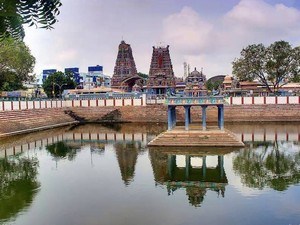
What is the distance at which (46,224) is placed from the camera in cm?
1005

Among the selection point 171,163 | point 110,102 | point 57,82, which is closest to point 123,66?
point 57,82

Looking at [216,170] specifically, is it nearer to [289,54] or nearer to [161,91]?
[289,54]

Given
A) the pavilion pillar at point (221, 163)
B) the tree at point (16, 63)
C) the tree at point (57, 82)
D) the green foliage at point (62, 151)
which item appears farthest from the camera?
the tree at point (57, 82)

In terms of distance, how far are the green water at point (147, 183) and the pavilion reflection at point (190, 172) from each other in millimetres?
39

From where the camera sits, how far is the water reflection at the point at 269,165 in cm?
1429

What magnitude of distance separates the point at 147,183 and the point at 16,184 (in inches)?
202

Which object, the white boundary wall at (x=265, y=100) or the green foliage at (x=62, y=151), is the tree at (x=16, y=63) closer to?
the green foliage at (x=62, y=151)

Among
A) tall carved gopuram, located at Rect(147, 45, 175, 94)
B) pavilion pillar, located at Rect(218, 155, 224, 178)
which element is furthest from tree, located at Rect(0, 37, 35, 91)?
pavilion pillar, located at Rect(218, 155, 224, 178)

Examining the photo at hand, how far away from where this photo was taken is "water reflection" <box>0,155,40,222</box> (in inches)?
455

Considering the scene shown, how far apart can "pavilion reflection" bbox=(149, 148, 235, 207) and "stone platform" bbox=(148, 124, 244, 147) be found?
698 mm


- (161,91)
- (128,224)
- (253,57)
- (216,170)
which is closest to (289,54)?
(253,57)

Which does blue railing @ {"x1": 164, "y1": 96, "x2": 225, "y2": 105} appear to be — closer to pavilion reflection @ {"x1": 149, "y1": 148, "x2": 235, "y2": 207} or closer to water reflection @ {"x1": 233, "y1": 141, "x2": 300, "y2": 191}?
pavilion reflection @ {"x1": 149, "y1": 148, "x2": 235, "y2": 207}

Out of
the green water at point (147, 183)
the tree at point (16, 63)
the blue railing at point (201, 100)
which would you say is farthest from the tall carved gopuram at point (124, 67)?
the blue railing at point (201, 100)

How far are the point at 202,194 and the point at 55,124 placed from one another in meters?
25.9
